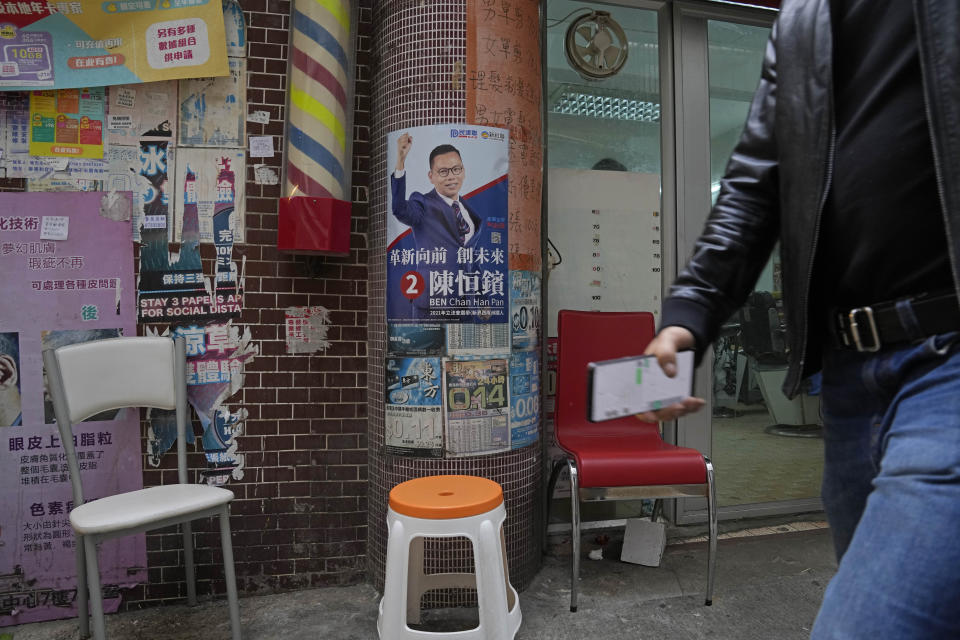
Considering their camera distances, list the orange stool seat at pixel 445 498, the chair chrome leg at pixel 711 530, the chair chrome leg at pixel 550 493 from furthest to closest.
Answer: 1. the chair chrome leg at pixel 550 493
2. the chair chrome leg at pixel 711 530
3. the orange stool seat at pixel 445 498

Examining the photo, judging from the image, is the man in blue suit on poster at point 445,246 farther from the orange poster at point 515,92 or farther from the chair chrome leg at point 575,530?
the chair chrome leg at point 575,530

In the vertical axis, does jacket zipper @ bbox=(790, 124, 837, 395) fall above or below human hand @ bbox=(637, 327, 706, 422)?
above

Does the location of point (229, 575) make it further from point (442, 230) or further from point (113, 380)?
point (442, 230)

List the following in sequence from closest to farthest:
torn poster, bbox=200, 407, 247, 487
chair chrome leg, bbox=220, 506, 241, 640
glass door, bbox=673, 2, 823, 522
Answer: chair chrome leg, bbox=220, 506, 241, 640 < torn poster, bbox=200, 407, 247, 487 < glass door, bbox=673, 2, 823, 522

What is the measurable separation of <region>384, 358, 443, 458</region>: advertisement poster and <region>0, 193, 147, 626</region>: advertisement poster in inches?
49.2

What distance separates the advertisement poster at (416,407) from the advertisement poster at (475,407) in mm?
46

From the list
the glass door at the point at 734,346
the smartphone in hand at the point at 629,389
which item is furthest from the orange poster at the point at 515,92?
the smartphone in hand at the point at 629,389

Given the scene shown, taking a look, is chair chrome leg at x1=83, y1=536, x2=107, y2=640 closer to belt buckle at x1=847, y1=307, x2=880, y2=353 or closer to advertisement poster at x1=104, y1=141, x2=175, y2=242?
advertisement poster at x1=104, y1=141, x2=175, y2=242

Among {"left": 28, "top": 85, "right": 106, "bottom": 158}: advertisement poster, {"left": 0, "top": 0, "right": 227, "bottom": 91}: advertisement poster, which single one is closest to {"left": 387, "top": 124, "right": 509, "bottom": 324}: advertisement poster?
{"left": 0, "top": 0, "right": 227, "bottom": 91}: advertisement poster

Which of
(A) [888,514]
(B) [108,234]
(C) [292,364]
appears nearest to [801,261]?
(A) [888,514]

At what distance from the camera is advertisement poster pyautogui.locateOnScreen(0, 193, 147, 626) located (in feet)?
9.15

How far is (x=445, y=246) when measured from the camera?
2904 millimetres

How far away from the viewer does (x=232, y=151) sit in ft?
9.82

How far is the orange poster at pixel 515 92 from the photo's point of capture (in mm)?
2947
